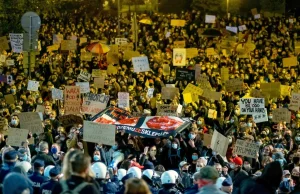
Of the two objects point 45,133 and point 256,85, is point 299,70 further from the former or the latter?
point 45,133

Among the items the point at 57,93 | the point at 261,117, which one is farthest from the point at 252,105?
the point at 57,93

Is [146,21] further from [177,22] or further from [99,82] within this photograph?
[99,82]

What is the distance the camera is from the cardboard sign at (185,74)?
2252 cm

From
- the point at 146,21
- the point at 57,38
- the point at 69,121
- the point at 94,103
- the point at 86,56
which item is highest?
the point at 146,21

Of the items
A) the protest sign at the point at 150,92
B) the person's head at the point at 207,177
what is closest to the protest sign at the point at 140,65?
the protest sign at the point at 150,92

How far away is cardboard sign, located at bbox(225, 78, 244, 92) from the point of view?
22078 mm

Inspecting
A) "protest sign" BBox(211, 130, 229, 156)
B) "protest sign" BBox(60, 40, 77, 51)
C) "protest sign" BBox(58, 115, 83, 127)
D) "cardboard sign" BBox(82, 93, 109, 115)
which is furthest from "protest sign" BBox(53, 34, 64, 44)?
"protest sign" BBox(211, 130, 229, 156)

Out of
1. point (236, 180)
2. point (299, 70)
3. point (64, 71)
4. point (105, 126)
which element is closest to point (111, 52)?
point (64, 71)

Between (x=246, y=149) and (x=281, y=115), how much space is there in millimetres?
4536

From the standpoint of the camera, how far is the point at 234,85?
2212 cm

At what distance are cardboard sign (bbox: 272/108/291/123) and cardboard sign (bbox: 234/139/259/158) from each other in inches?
174

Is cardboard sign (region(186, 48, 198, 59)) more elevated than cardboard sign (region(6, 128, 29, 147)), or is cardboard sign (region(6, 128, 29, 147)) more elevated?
cardboard sign (region(186, 48, 198, 59))

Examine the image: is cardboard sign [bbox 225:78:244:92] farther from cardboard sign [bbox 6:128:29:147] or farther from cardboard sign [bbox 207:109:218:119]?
cardboard sign [bbox 6:128:29:147]

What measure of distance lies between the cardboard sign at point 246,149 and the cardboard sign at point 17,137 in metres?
3.82
